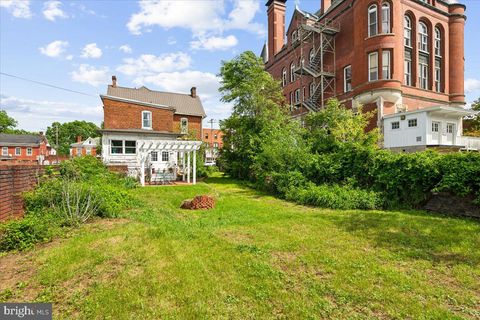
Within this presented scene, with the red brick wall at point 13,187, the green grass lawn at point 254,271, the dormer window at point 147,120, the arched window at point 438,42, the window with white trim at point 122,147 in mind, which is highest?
the arched window at point 438,42

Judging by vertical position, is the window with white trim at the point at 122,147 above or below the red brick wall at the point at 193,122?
below

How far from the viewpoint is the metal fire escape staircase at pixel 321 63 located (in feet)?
82.9

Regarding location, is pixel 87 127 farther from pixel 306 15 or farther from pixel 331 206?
pixel 331 206

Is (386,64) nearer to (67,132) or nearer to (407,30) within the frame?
(407,30)

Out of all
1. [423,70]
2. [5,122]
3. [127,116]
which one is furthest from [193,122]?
[5,122]

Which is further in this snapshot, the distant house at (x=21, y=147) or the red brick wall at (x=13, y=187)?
the distant house at (x=21, y=147)

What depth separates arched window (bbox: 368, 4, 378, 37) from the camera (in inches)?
839

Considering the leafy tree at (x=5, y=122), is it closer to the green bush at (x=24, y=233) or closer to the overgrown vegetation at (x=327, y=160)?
the overgrown vegetation at (x=327, y=160)

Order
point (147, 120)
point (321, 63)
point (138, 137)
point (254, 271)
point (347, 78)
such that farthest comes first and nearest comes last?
point (321, 63)
point (347, 78)
point (147, 120)
point (138, 137)
point (254, 271)

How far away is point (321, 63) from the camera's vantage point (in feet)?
81.7

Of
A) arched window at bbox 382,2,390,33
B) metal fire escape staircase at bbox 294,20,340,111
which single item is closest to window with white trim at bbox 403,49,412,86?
arched window at bbox 382,2,390,33

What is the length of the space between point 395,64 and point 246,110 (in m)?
12.4

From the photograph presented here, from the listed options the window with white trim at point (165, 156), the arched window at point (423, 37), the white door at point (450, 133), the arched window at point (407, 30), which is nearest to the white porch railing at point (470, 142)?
the white door at point (450, 133)

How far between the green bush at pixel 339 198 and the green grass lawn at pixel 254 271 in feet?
8.31
